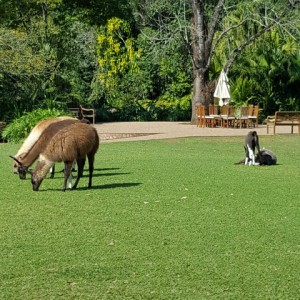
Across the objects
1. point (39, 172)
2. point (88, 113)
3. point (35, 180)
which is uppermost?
point (39, 172)

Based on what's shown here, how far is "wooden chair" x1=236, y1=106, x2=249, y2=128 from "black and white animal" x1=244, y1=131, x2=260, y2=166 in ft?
53.2

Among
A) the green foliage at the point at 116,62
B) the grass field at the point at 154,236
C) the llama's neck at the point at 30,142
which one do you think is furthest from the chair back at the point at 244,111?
the llama's neck at the point at 30,142

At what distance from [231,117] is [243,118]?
53 cm

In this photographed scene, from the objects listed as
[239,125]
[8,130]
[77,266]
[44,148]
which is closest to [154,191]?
[44,148]

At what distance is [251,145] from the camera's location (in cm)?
1585

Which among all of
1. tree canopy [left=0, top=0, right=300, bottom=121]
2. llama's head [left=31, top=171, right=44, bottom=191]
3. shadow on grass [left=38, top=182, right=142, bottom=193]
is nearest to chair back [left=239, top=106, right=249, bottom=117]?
tree canopy [left=0, top=0, right=300, bottom=121]

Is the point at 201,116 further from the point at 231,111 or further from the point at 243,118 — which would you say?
the point at 243,118

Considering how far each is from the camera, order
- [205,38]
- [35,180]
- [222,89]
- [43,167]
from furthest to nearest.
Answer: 1. [205,38]
2. [222,89]
3. [35,180]
4. [43,167]

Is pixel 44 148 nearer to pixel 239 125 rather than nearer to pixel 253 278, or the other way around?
pixel 253 278

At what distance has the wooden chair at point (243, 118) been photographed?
32681 millimetres

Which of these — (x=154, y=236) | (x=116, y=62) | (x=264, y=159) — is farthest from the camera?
(x=116, y=62)

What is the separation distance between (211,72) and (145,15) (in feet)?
32.9

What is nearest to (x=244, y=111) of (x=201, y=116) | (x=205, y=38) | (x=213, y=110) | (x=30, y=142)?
(x=201, y=116)

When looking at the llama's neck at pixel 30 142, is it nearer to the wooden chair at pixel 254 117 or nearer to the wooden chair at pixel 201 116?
the wooden chair at pixel 254 117
